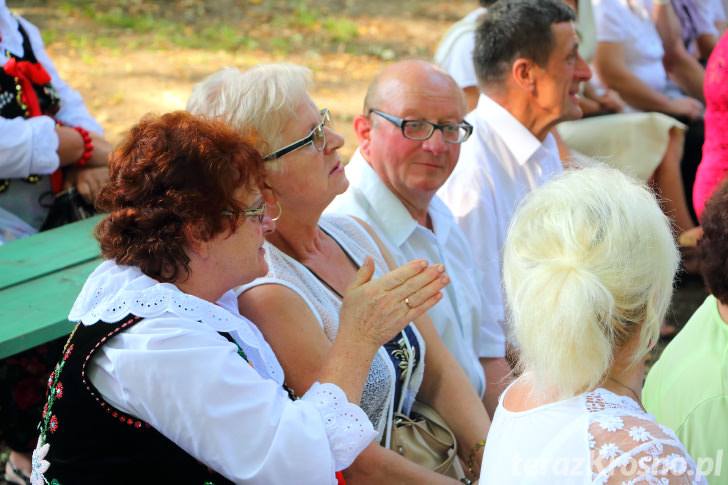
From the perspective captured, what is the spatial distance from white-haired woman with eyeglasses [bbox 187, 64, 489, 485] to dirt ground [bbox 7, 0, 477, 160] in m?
3.53

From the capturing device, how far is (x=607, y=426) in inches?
52.9

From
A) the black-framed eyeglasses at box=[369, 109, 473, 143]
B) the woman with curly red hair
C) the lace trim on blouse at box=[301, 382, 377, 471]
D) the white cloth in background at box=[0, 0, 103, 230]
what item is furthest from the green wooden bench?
the black-framed eyeglasses at box=[369, 109, 473, 143]

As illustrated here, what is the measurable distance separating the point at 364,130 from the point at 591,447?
1719 mm

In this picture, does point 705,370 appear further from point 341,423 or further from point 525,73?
point 525,73

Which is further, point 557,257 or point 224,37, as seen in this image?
point 224,37

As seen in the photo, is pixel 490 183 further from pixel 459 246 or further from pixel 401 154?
pixel 401 154

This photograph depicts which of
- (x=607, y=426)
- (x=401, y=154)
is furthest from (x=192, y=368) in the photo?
(x=401, y=154)

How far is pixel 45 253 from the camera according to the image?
97.6 inches

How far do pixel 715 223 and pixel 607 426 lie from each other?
0.87 meters

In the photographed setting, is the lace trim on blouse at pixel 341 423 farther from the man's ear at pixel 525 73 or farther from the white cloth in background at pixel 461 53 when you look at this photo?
the white cloth in background at pixel 461 53

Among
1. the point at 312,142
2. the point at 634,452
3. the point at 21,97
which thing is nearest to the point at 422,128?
the point at 312,142

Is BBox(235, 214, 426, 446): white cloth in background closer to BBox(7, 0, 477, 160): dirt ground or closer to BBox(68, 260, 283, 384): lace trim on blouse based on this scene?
BBox(68, 260, 283, 384): lace trim on blouse

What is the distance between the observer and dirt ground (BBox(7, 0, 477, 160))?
6566mm

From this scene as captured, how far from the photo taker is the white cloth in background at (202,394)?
1.46 m
